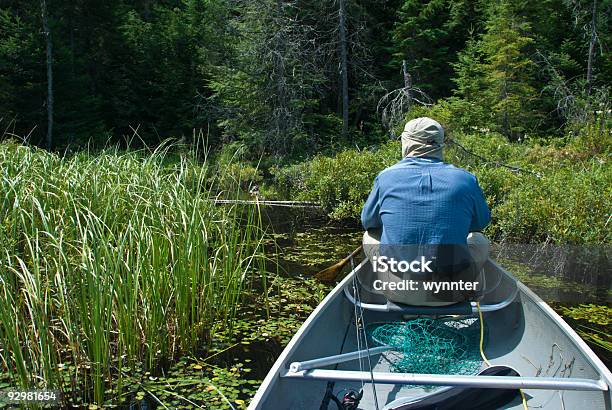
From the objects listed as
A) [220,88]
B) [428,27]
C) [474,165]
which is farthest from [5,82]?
[474,165]

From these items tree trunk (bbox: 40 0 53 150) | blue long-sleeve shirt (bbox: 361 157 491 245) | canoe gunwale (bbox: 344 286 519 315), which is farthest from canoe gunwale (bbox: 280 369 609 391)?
tree trunk (bbox: 40 0 53 150)

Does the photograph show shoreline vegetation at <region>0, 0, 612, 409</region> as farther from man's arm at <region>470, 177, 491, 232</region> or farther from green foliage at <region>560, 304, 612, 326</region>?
man's arm at <region>470, 177, 491, 232</region>

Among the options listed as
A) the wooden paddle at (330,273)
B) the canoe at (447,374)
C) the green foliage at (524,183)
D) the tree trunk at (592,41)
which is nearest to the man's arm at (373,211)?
the canoe at (447,374)

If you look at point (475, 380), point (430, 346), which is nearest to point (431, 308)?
point (430, 346)

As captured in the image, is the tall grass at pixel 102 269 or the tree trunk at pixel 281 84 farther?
the tree trunk at pixel 281 84

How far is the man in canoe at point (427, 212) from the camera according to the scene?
3.00m

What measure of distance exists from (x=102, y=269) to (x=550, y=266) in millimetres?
4989

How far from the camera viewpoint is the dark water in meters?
4.58

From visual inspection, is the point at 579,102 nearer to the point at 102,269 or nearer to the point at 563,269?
the point at 563,269

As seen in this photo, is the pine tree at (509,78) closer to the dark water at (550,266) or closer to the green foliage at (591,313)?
the dark water at (550,266)

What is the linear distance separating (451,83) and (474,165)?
10.9 meters

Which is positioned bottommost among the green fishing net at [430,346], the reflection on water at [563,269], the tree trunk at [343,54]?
the reflection on water at [563,269]

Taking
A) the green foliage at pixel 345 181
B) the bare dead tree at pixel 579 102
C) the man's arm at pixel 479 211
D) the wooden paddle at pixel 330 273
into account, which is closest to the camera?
the man's arm at pixel 479 211

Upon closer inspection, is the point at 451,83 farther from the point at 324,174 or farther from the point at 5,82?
the point at 5,82
